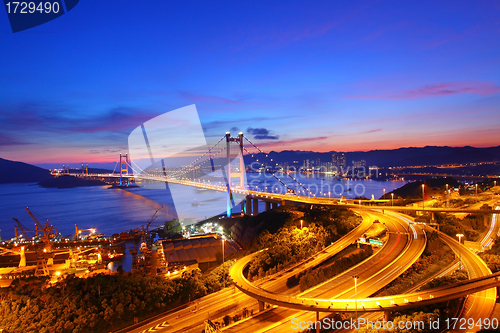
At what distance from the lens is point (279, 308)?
15.4ft

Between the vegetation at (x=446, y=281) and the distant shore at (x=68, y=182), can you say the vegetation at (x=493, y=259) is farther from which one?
the distant shore at (x=68, y=182)

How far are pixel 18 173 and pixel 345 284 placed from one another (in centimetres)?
6639

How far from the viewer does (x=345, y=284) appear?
520 centimetres

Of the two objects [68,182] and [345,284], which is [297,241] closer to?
[345,284]

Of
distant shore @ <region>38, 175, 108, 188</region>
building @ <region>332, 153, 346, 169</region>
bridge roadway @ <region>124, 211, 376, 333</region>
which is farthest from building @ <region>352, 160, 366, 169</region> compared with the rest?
bridge roadway @ <region>124, 211, 376, 333</region>

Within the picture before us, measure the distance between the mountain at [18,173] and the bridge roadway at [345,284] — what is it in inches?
2442

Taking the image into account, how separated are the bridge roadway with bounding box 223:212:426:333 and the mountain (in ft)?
204

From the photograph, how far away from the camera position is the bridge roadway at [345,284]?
4.25 metres

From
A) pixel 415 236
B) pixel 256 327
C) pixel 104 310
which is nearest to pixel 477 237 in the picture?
pixel 415 236

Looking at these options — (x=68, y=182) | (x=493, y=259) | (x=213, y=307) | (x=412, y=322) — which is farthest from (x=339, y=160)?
(x=412, y=322)

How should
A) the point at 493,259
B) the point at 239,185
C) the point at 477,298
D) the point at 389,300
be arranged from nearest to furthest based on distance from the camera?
the point at 389,300, the point at 477,298, the point at 493,259, the point at 239,185

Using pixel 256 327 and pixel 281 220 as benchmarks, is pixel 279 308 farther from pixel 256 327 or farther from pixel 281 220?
pixel 281 220

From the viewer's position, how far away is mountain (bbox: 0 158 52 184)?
5395 cm

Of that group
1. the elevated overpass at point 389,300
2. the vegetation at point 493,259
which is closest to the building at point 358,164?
the vegetation at point 493,259
